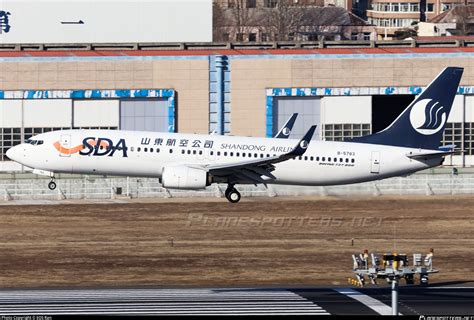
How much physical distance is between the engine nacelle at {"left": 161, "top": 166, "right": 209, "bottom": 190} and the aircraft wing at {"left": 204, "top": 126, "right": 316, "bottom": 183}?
2.80 feet

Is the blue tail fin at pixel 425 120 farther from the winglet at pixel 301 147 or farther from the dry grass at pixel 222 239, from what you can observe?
the winglet at pixel 301 147

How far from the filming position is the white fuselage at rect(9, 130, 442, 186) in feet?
246

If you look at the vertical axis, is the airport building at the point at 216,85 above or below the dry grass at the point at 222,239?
above

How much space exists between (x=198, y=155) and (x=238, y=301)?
16824 mm

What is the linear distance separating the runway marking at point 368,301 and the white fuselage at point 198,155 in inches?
579

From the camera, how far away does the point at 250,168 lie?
76750mm

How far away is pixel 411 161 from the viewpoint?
266ft

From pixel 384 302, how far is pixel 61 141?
2292 cm

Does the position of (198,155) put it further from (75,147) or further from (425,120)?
(425,120)

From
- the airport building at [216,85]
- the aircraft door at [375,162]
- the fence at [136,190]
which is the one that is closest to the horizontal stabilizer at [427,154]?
the aircraft door at [375,162]

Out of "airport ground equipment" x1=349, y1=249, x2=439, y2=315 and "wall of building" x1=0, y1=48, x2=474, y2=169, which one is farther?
"wall of building" x1=0, y1=48, x2=474, y2=169

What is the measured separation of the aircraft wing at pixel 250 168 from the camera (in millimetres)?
75438

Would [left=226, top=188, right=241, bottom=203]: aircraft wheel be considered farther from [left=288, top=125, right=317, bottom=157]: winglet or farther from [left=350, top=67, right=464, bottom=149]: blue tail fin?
[left=350, top=67, right=464, bottom=149]: blue tail fin

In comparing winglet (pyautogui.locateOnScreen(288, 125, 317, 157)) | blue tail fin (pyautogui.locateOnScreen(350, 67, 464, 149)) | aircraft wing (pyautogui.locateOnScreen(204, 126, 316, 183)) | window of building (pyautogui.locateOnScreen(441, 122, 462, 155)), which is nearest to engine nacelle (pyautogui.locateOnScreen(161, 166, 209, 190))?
aircraft wing (pyautogui.locateOnScreen(204, 126, 316, 183))
